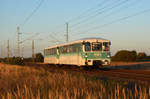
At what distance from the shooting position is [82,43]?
20.6m

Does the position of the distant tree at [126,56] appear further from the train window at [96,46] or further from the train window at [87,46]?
the train window at [87,46]

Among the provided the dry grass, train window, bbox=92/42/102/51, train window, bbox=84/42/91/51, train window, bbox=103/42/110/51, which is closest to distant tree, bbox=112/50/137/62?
train window, bbox=103/42/110/51

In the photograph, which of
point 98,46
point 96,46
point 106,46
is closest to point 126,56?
point 106,46

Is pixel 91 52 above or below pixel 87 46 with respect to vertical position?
below

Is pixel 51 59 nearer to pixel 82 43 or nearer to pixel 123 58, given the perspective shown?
pixel 82 43

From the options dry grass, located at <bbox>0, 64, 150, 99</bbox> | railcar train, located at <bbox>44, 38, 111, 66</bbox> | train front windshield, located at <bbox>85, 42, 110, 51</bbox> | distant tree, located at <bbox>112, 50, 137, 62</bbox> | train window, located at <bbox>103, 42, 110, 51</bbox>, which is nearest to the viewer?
dry grass, located at <bbox>0, 64, 150, 99</bbox>

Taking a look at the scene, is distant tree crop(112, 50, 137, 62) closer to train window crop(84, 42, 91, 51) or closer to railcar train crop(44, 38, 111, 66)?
railcar train crop(44, 38, 111, 66)

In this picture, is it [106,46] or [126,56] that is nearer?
[106,46]

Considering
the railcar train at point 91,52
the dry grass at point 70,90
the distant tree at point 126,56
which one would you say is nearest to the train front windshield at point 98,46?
the railcar train at point 91,52

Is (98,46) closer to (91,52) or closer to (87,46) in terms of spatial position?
(91,52)

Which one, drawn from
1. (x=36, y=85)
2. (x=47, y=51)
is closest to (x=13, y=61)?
(x=47, y=51)

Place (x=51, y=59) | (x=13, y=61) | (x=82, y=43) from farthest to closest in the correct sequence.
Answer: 1. (x=13, y=61)
2. (x=51, y=59)
3. (x=82, y=43)

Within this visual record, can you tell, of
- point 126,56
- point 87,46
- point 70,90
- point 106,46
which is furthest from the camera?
point 126,56

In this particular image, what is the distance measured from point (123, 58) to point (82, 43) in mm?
32167
